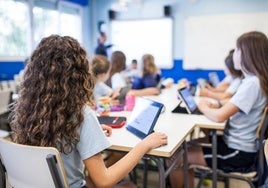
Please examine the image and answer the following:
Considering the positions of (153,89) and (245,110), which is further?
Answer: (153,89)

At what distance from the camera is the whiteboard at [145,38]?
6.12m

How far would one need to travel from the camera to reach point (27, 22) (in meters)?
4.98

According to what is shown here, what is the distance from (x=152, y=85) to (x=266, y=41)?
5.60 feet

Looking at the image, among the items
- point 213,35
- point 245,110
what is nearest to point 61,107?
point 245,110

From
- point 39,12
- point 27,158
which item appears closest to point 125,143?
point 27,158

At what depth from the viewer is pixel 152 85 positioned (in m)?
3.29

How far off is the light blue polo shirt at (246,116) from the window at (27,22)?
3.51 metres

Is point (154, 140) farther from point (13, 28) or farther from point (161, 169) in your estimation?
point (13, 28)

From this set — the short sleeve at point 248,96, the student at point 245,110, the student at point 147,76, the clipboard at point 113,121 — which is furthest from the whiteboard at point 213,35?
the clipboard at point 113,121

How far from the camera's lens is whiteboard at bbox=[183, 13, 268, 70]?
5428mm

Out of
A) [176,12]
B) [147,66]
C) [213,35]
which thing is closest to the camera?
[147,66]

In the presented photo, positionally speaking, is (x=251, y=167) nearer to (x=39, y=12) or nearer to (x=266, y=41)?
(x=266, y=41)

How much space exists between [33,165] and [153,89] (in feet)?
7.36

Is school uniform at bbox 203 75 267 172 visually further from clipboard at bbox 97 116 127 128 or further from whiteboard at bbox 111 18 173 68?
whiteboard at bbox 111 18 173 68
